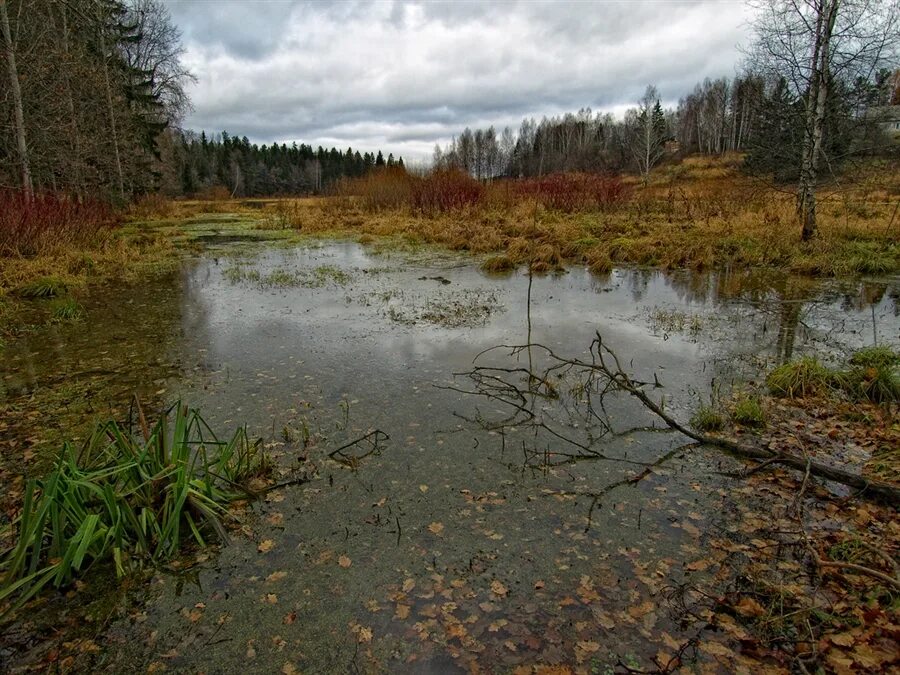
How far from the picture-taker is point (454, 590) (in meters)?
2.97

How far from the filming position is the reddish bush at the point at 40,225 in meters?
11.9

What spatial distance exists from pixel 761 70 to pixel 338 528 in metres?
16.8

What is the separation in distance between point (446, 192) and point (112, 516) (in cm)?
2258

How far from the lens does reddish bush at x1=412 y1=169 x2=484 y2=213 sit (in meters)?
23.9

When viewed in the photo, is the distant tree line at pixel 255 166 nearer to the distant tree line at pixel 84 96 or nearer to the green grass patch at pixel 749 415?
the distant tree line at pixel 84 96

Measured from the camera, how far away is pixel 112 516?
3.10 m

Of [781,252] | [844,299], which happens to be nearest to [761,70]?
[781,252]

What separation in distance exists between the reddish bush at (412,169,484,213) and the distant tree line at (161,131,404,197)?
29390mm

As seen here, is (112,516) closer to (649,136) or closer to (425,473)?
(425,473)

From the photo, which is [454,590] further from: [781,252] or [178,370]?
[781,252]

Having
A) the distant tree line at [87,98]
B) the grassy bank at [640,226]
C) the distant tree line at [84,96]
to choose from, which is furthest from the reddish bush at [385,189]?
the distant tree line at [84,96]

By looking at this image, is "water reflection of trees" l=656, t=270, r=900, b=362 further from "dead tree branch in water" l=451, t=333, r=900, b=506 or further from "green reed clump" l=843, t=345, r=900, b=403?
"dead tree branch in water" l=451, t=333, r=900, b=506

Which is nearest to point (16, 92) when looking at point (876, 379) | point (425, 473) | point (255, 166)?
point (425, 473)

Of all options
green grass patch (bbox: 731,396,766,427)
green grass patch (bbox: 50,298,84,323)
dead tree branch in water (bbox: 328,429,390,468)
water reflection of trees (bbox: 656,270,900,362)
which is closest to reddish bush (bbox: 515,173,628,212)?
water reflection of trees (bbox: 656,270,900,362)
